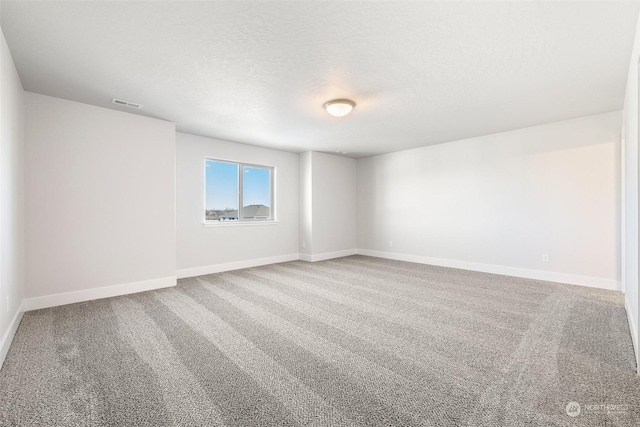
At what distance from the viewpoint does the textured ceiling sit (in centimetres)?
196

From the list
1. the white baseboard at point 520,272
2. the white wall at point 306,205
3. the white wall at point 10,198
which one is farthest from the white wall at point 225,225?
the white baseboard at point 520,272

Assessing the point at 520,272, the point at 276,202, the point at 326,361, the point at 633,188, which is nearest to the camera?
the point at 326,361

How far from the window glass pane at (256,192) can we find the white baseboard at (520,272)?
318 cm

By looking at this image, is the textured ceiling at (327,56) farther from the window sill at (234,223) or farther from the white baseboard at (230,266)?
the white baseboard at (230,266)

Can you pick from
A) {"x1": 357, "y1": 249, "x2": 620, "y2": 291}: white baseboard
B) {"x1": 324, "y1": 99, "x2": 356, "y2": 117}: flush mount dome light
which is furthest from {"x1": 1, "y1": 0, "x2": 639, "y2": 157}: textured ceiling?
{"x1": 357, "y1": 249, "x2": 620, "y2": 291}: white baseboard

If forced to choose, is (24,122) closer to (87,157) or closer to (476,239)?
(87,157)

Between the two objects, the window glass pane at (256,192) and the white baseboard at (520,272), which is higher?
the window glass pane at (256,192)

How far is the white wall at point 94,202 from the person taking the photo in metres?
3.32

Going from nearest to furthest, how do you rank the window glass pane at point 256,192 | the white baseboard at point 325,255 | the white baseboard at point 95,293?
the white baseboard at point 95,293 → the window glass pane at point 256,192 → the white baseboard at point 325,255

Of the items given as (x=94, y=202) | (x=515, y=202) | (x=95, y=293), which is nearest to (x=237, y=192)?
(x=94, y=202)

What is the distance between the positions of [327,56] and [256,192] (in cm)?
398

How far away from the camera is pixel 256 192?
607 centimetres

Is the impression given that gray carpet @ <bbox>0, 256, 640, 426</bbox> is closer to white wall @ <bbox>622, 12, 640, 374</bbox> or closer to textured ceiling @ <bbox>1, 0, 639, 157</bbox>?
white wall @ <bbox>622, 12, 640, 374</bbox>

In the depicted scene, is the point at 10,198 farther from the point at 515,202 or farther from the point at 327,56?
the point at 515,202
